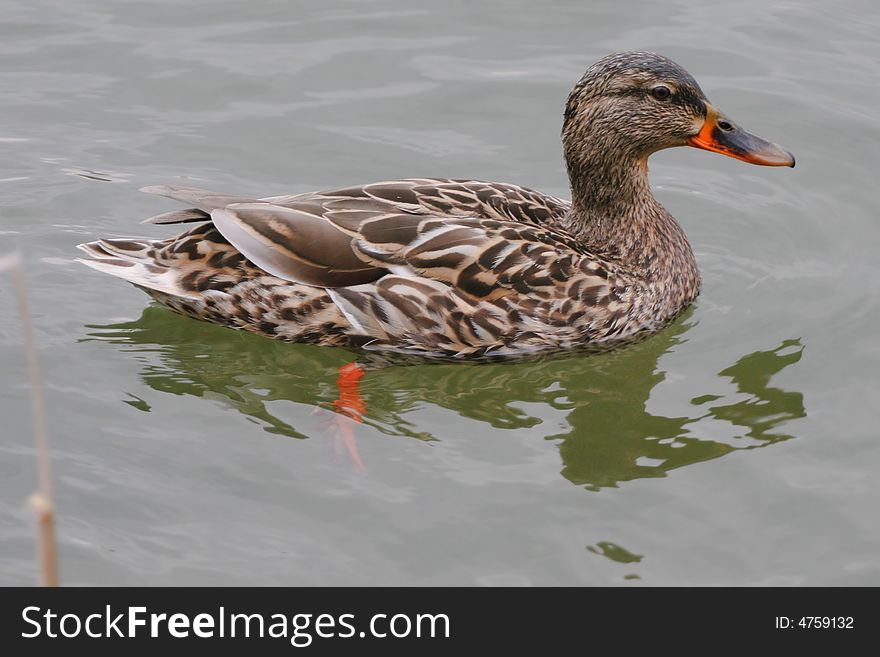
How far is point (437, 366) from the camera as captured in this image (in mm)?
7926

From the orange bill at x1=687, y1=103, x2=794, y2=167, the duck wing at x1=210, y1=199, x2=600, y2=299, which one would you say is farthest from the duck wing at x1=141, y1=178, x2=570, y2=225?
the orange bill at x1=687, y1=103, x2=794, y2=167

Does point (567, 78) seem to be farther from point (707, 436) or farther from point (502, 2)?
point (707, 436)

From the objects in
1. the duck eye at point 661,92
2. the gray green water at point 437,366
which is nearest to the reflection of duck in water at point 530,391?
the gray green water at point 437,366

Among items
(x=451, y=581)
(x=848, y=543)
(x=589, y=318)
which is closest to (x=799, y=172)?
(x=589, y=318)

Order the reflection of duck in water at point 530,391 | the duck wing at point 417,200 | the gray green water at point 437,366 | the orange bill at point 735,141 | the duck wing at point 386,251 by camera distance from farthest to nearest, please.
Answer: the orange bill at point 735,141
the duck wing at point 417,200
the duck wing at point 386,251
the reflection of duck in water at point 530,391
the gray green water at point 437,366

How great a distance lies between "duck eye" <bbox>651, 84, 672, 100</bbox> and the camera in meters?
8.02

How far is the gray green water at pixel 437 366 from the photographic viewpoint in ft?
21.2

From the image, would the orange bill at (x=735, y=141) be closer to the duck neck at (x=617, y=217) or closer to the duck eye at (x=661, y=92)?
the duck eye at (x=661, y=92)

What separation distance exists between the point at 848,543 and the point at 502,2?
656 centimetres

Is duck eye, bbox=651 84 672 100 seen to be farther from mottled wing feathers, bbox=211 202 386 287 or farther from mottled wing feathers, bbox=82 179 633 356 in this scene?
mottled wing feathers, bbox=211 202 386 287

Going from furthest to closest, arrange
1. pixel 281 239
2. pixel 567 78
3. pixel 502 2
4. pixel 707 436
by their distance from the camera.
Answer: pixel 502 2, pixel 567 78, pixel 281 239, pixel 707 436

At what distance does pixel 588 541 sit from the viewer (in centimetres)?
645

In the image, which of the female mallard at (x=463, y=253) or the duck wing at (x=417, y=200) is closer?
the female mallard at (x=463, y=253)

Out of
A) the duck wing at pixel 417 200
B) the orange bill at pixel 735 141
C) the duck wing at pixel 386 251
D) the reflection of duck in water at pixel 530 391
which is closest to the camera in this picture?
the reflection of duck in water at pixel 530 391
